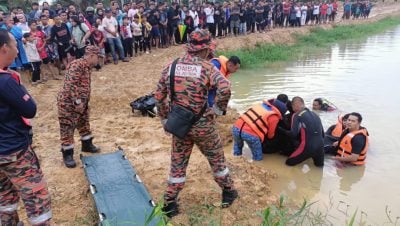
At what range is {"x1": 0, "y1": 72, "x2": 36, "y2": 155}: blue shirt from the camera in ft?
8.62

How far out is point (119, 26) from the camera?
12211mm

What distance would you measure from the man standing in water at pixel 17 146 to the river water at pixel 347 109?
9.89ft

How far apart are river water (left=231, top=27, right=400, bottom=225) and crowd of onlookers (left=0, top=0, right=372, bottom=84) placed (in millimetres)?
3364

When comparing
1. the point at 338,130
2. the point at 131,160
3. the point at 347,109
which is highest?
the point at 131,160

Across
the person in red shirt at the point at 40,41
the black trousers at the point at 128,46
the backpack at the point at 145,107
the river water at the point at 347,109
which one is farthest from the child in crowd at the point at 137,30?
the backpack at the point at 145,107

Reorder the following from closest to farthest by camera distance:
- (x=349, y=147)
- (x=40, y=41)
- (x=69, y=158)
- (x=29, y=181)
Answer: (x=29, y=181), (x=69, y=158), (x=349, y=147), (x=40, y=41)

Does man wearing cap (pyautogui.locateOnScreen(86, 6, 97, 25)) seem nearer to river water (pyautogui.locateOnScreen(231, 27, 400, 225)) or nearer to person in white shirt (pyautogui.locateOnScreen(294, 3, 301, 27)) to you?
river water (pyautogui.locateOnScreen(231, 27, 400, 225))

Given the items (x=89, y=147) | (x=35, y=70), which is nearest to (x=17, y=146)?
(x=89, y=147)

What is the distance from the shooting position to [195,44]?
137 inches

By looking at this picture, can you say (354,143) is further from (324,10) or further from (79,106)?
(324,10)

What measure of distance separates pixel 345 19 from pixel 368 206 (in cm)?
2560

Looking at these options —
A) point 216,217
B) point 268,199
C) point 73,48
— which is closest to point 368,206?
point 268,199

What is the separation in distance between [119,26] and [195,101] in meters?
9.40

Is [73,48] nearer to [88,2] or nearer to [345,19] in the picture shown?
[88,2]
